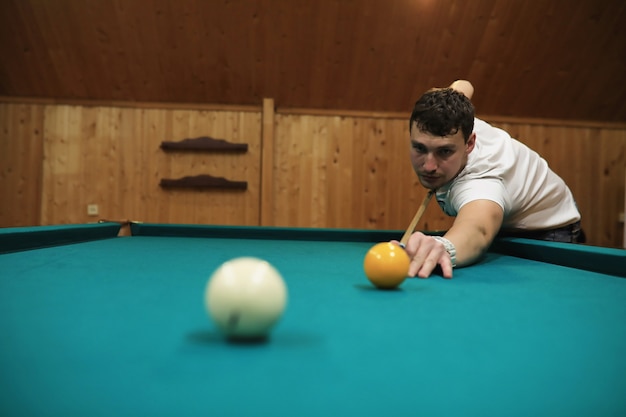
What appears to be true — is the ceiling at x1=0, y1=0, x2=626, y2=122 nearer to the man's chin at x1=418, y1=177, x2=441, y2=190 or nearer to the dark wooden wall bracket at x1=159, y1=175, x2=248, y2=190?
the dark wooden wall bracket at x1=159, y1=175, x2=248, y2=190

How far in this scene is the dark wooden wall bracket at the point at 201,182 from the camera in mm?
6520

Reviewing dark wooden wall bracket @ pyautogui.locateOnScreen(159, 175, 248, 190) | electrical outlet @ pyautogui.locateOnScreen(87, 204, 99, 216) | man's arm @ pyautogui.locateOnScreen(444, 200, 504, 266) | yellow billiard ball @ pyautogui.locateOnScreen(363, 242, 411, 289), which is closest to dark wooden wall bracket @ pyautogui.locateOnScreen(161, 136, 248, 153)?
dark wooden wall bracket @ pyautogui.locateOnScreen(159, 175, 248, 190)

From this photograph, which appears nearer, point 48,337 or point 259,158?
point 48,337

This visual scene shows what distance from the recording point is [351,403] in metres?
0.61

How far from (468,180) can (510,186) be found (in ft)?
0.93

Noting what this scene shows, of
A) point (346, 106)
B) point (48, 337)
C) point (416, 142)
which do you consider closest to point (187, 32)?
point (346, 106)

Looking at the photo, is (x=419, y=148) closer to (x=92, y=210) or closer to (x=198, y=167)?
(x=198, y=167)

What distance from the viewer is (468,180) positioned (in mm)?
2326

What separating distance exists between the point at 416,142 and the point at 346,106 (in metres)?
4.54

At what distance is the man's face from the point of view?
7.27 feet

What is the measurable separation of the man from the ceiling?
366 centimetres

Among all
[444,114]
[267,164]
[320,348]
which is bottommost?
[320,348]

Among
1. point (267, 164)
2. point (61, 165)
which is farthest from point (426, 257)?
point (61, 165)

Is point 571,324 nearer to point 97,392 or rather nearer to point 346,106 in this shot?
point 97,392
